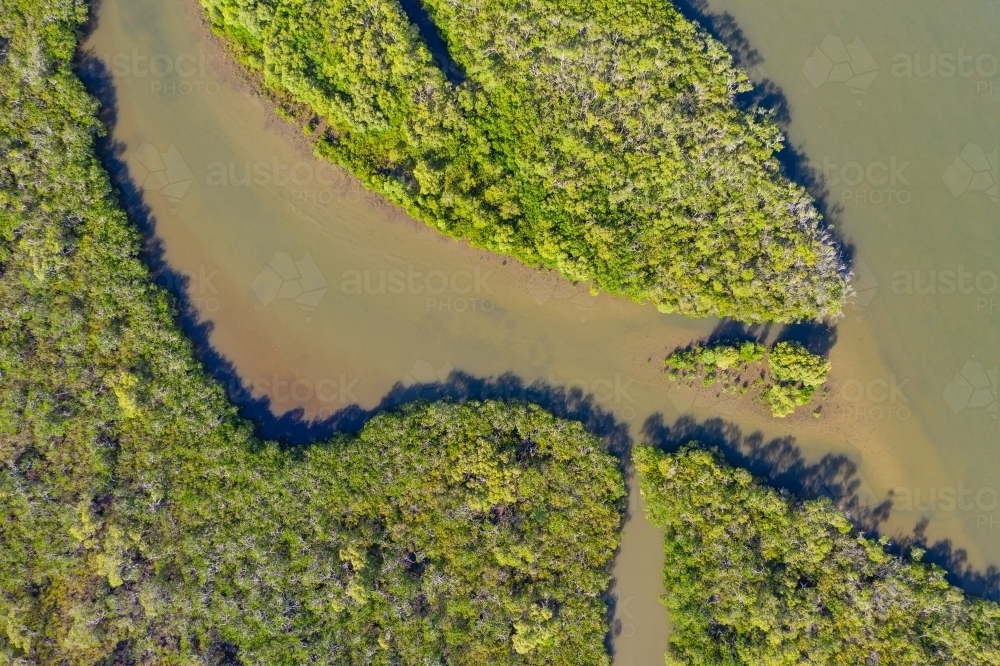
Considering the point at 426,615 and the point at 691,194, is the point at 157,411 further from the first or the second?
the point at 691,194

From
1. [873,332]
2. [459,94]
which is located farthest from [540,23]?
[873,332]

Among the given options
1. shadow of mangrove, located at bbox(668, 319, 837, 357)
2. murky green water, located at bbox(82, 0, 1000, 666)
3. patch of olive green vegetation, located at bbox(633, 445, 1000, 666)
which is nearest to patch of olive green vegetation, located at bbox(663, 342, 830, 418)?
shadow of mangrove, located at bbox(668, 319, 837, 357)

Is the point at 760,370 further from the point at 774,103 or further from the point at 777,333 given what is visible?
the point at 774,103

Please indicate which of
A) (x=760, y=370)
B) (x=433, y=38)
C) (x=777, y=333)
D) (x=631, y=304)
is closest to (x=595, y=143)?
(x=631, y=304)

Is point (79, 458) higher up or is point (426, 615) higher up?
point (426, 615)

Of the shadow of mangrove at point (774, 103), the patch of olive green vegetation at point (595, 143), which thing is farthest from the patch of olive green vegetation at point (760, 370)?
the shadow of mangrove at point (774, 103)

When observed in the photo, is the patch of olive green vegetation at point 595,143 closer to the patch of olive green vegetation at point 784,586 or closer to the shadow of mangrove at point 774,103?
the shadow of mangrove at point 774,103

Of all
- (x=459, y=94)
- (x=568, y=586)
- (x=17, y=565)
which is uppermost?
(x=459, y=94)
